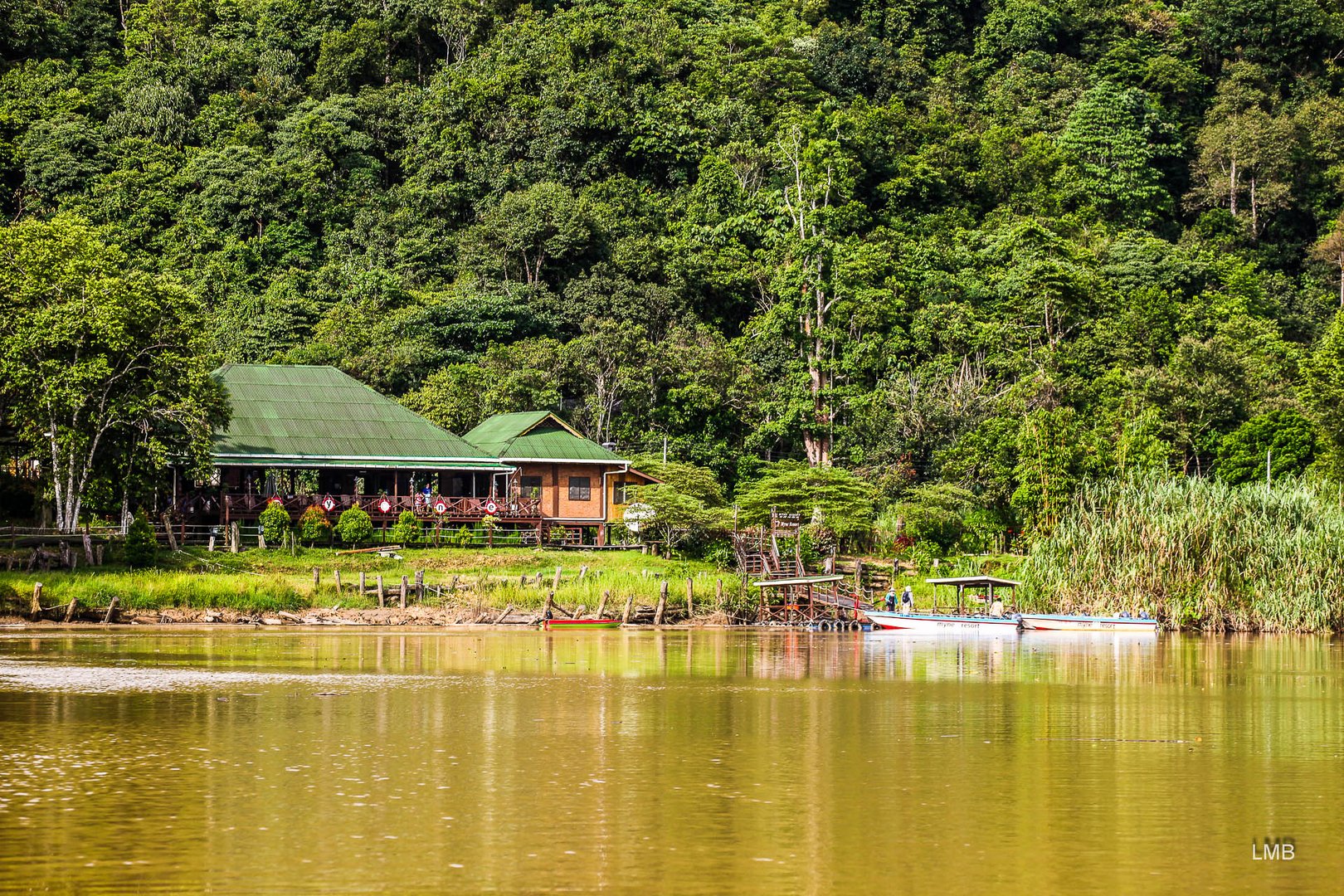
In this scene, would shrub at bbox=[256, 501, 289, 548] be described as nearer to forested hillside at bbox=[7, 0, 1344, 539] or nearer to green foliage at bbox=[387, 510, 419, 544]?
green foliage at bbox=[387, 510, 419, 544]

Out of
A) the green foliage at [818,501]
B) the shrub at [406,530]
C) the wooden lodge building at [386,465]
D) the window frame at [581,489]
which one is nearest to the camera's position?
the shrub at [406,530]

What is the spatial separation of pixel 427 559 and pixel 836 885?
35.7 m

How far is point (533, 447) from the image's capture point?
184ft

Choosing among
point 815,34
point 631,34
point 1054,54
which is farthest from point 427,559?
point 1054,54

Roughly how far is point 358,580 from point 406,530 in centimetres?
593

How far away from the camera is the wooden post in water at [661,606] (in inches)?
1761

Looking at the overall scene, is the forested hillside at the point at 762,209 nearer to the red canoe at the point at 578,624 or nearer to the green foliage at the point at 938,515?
the green foliage at the point at 938,515

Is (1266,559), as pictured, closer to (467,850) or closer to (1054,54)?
(467,850)

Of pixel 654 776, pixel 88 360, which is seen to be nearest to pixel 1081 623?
pixel 654 776

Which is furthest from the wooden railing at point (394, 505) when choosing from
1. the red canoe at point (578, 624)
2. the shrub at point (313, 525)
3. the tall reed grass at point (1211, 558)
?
the tall reed grass at point (1211, 558)

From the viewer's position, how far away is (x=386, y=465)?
5231 centimetres

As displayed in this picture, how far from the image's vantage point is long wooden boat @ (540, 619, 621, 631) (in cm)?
4338

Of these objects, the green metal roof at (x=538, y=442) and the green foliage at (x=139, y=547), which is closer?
the green foliage at (x=139, y=547)

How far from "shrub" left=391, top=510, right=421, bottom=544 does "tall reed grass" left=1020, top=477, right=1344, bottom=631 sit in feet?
66.9
